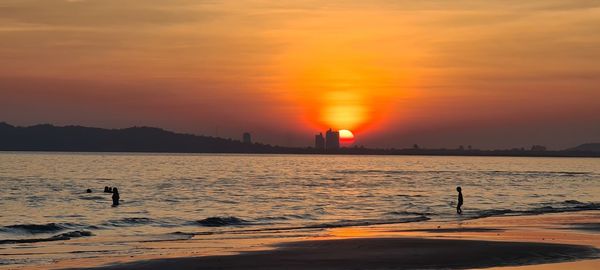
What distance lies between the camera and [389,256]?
27109mm

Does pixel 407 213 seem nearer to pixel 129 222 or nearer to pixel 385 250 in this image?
pixel 129 222

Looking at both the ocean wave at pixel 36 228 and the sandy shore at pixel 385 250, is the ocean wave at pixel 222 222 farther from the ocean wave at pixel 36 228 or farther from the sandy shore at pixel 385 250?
the sandy shore at pixel 385 250

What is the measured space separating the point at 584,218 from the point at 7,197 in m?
48.2

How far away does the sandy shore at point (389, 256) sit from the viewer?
81.2 ft

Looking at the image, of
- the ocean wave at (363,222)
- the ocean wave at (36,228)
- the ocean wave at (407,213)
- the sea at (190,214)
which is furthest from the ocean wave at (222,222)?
the ocean wave at (407,213)

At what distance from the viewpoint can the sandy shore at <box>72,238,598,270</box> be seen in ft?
81.2

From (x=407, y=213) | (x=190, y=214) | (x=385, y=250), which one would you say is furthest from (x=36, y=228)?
(x=407, y=213)

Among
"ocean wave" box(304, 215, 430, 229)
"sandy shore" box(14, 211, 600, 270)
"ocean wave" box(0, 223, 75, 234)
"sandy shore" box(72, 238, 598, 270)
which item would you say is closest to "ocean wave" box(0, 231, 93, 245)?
"ocean wave" box(0, 223, 75, 234)

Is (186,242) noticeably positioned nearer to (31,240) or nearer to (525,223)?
(31,240)

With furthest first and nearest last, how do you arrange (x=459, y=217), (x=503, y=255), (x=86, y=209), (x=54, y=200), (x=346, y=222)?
(x=54, y=200) → (x=86, y=209) → (x=459, y=217) → (x=346, y=222) → (x=503, y=255)

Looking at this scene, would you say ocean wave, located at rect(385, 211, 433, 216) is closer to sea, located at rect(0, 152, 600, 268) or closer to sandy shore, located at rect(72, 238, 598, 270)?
sea, located at rect(0, 152, 600, 268)

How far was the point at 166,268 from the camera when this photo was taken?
24.4 meters

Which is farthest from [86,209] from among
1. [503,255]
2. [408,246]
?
[503,255]

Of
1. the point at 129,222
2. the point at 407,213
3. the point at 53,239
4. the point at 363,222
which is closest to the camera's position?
the point at 53,239
